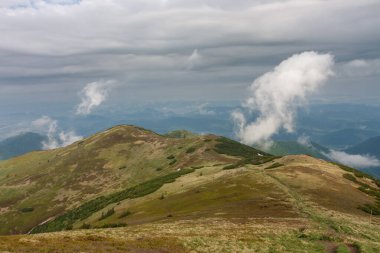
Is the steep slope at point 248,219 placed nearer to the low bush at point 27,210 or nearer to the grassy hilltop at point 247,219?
the grassy hilltop at point 247,219

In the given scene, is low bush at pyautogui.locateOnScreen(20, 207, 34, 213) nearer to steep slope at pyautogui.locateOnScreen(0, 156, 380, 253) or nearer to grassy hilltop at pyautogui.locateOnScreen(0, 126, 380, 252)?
grassy hilltop at pyautogui.locateOnScreen(0, 126, 380, 252)

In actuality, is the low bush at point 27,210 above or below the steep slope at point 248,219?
below

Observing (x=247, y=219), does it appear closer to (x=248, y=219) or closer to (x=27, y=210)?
(x=248, y=219)

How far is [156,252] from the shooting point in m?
44.1

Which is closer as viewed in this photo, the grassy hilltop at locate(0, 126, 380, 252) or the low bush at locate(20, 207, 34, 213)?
the grassy hilltop at locate(0, 126, 380, 252)

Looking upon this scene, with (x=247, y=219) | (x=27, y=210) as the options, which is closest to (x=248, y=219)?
(x=247, y=219)

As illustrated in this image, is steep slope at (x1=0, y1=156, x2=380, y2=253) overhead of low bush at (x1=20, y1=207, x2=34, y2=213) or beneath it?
overhead

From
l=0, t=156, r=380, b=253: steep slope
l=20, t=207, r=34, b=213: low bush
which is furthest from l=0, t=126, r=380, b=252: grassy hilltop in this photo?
l=20, t=207, r=34, b=213: low bush

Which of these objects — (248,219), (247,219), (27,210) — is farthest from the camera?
(27,210)

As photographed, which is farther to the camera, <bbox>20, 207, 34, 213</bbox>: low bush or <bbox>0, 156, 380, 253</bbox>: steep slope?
<bbox>20, 207, 34, 213</bbox>: low bush

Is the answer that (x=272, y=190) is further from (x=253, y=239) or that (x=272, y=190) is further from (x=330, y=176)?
(x=253, y=239)

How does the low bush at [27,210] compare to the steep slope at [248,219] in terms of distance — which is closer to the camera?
the steep slope at [248,219]

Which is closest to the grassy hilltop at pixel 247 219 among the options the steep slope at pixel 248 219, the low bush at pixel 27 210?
the steep slope at pixel 248 219

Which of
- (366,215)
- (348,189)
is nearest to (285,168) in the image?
(348,189)
